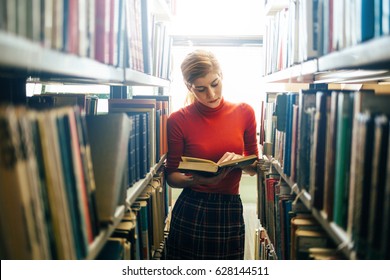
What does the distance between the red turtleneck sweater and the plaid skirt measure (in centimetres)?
6

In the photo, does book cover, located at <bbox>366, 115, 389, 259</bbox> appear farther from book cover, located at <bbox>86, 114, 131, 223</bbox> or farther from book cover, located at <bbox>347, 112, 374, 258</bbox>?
book cover, located at <bbox>86, 114, 131, 223</bbox>

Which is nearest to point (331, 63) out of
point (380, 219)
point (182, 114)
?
point (380, 219)

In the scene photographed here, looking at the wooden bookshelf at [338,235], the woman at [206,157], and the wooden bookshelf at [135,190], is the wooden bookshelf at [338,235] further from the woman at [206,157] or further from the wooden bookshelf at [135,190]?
the woman at [206,157]

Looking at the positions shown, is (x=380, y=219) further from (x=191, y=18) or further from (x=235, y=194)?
(x=191, y=18)

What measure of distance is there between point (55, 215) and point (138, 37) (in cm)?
98

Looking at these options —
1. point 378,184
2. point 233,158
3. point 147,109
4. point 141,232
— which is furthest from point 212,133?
point 378,184

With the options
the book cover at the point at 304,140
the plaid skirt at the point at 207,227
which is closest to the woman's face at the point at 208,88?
the plaid skirt at the point at 207,227

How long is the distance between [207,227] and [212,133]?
0.44 m

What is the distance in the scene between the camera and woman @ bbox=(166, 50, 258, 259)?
71.6 inches

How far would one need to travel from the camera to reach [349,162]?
0.83 meters

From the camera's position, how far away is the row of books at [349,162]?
2.20 ft

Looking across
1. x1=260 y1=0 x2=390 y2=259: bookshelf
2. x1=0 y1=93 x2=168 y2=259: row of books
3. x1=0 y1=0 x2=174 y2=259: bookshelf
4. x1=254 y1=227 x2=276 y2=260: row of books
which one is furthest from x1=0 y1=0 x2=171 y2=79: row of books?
x1=254 y1=227 x2=276 y2=260: row of books

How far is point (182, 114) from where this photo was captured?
6.31 feet

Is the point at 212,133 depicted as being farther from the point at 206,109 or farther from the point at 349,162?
the point at 349,162
